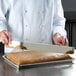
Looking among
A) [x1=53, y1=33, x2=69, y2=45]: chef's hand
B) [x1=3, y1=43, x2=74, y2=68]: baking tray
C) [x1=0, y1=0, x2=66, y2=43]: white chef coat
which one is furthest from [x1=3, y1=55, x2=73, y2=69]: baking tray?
[x1=0, y1=0, x2=66, y2=43]: white chef coat

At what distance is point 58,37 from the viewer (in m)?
1.26

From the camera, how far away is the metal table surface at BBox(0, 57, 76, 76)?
2.84 ft

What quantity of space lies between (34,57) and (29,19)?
43 centimetres

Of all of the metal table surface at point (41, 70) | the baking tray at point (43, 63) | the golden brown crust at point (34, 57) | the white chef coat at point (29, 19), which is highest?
the white chef coat at point (29, 19)

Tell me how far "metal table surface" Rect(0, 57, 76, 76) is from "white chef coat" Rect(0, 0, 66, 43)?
41 cm

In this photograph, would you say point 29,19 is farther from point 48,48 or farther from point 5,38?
point 48,48

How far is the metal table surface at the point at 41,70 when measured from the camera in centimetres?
87

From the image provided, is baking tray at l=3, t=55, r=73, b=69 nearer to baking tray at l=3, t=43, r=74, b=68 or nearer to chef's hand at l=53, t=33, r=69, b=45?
baking tray at l=3, t=43, r=74, b=68

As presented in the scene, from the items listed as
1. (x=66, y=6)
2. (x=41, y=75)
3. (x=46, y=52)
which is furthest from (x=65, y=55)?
(x=66, y=6)

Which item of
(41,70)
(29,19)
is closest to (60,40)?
(29,19)

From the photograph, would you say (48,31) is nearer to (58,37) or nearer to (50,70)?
(58,37)

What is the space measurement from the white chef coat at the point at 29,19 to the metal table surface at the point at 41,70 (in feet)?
1.35

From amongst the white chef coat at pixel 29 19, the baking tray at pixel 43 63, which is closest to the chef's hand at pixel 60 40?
the white chef coat at pixel 29 19

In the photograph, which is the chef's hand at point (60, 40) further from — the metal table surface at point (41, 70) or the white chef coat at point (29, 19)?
the metal table surface at point (41, 70)
